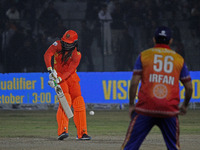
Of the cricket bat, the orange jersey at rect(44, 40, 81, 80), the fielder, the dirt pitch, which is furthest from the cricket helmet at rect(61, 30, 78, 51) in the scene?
the fielder

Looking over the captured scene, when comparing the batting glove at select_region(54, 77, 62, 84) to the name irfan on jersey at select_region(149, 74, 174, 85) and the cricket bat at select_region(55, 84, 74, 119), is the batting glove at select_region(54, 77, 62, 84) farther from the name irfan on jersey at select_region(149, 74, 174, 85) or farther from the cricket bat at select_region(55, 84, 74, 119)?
the name irfan on jersey at select_region(149, 74, 174, 85)

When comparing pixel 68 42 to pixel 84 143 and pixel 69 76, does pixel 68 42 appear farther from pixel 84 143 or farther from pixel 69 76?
pixel 84 143

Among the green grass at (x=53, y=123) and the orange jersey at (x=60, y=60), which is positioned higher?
the orange jersey at (x=60, y=60)

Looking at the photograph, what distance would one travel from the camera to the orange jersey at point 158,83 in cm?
629

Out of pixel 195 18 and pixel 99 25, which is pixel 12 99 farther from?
pixel 195 18

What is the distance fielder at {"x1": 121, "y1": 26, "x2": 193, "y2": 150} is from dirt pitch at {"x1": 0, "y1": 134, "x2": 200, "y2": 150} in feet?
11.8

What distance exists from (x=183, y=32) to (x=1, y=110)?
7658 millimetres

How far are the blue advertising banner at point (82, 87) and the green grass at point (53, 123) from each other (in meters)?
0.51

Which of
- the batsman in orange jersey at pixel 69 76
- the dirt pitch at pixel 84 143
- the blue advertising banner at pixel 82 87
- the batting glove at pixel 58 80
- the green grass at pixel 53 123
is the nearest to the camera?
the dirt pitch at pixel 84 143

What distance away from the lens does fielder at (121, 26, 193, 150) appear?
6.29 m

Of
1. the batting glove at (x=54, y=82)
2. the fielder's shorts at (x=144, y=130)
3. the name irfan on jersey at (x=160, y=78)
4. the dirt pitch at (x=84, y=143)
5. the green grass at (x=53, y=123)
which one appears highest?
the name irfan on jersey at (x=160, y=78)

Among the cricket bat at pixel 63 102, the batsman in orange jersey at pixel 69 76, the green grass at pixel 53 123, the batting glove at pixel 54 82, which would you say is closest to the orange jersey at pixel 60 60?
the batsman in orange jersey at pixel 69 76

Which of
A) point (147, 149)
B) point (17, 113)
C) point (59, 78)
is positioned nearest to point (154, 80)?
point (147, 149)

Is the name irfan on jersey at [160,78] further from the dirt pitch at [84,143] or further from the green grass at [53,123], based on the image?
the green grass at [53,123]
